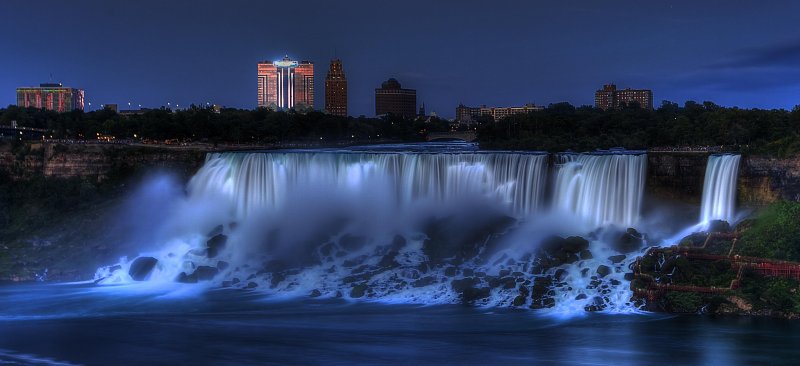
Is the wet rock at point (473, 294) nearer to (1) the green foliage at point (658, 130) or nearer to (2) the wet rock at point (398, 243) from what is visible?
(2) the wet rock at point (398, 243)

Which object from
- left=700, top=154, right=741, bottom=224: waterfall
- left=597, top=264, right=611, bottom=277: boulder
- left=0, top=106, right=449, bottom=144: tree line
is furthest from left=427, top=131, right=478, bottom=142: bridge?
left=597, top=264, right=611, bottom=277: boulder

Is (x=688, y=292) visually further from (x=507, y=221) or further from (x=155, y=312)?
(x=155, y=312)

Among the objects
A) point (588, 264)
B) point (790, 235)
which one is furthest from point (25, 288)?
point (790, 235)

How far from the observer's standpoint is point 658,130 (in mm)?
62938

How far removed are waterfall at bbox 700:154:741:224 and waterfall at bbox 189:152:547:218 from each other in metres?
7.25

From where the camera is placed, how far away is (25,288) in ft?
122

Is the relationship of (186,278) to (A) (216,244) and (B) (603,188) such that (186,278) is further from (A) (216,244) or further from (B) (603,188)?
(B) (603,188)

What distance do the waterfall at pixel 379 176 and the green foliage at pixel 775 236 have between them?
10.9 m

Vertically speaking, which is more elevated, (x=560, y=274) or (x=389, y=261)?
(x=560, y=274)

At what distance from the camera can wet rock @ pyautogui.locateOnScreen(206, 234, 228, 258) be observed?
133 ft

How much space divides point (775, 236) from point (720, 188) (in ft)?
19.8

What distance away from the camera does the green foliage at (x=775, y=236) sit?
30766 mm

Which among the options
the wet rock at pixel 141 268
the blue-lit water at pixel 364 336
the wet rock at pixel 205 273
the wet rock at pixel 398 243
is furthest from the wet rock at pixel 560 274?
the wet rock at pixel 141 268

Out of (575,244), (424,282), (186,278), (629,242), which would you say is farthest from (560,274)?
(186,278)
